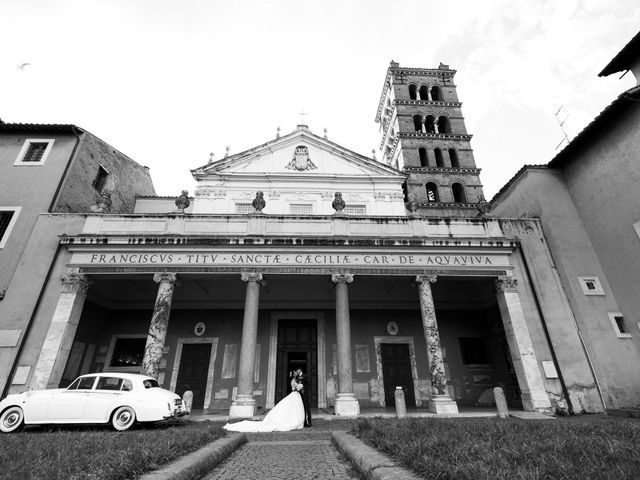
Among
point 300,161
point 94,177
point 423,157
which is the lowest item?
point 94,177

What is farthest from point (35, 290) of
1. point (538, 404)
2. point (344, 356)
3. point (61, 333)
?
point (538, 404)

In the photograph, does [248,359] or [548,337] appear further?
[548,337]

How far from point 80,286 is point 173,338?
4681 millimetres

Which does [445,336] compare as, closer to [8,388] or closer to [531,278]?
[531,278]

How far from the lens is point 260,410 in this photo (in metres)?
13.6

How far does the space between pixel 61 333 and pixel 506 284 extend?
1611 cm

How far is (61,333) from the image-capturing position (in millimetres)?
11539

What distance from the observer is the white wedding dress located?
9.18m

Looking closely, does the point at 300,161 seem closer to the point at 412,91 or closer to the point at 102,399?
the point at 102,399

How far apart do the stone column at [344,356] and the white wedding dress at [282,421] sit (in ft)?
6.13

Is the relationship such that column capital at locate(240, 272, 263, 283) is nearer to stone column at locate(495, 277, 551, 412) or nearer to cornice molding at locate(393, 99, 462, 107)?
stone column at locate(495, 277, 551, 412)

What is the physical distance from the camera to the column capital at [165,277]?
1243 cm

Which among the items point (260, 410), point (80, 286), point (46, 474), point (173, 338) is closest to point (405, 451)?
point (46, 474)

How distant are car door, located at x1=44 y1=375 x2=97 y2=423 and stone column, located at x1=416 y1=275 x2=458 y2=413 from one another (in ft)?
33.7
